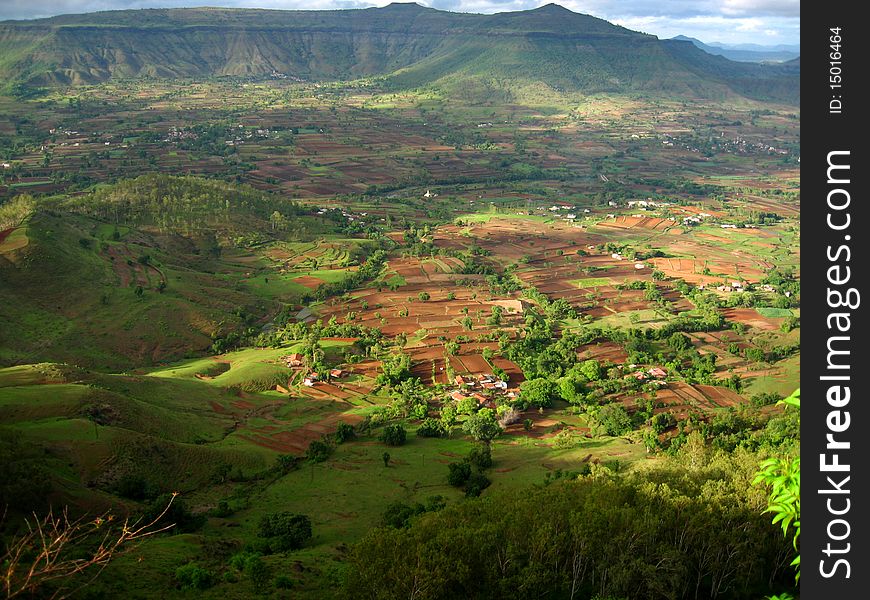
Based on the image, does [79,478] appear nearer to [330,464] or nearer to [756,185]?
[330,464]

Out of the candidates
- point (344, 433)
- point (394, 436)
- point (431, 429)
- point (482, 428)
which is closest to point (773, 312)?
point (482, 428)

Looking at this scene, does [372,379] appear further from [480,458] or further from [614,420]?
[614,420]

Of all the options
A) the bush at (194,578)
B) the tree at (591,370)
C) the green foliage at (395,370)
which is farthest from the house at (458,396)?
the bush at (194,578)

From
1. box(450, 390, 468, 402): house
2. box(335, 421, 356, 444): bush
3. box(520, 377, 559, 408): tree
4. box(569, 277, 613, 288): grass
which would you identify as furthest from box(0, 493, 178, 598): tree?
box(569, 277, 613, 288): grass
